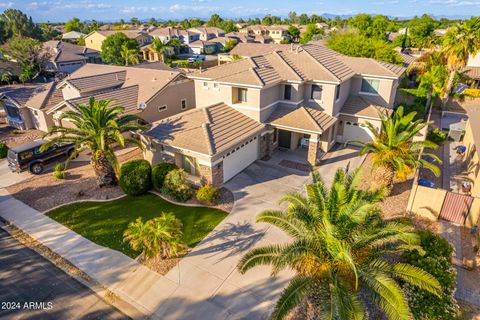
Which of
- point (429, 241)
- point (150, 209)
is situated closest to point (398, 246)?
point (429, 241)

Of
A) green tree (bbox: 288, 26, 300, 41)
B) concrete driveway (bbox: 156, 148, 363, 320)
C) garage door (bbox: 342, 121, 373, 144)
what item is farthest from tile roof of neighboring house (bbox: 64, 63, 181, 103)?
green tree (bbox: 288, 26, 300, 41)

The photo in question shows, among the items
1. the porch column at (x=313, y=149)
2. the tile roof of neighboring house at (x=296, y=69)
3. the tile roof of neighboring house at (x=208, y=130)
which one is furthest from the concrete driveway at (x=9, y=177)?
the porch column at (x=313, y=149)

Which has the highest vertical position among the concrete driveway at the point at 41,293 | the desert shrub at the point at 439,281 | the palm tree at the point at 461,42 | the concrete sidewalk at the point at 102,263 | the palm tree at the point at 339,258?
the palm tree at the point at 461,42

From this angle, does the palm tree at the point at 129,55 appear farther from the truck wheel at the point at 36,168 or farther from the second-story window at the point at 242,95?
the second-story window at the point at 242,95

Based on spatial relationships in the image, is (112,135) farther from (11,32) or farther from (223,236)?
(11,32)

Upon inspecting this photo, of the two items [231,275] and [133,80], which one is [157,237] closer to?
[231,275]

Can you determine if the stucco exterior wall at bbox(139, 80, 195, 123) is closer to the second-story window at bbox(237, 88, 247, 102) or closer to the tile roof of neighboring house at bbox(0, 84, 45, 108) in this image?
the second-story window at bbox(237, 88, 247, 102)
